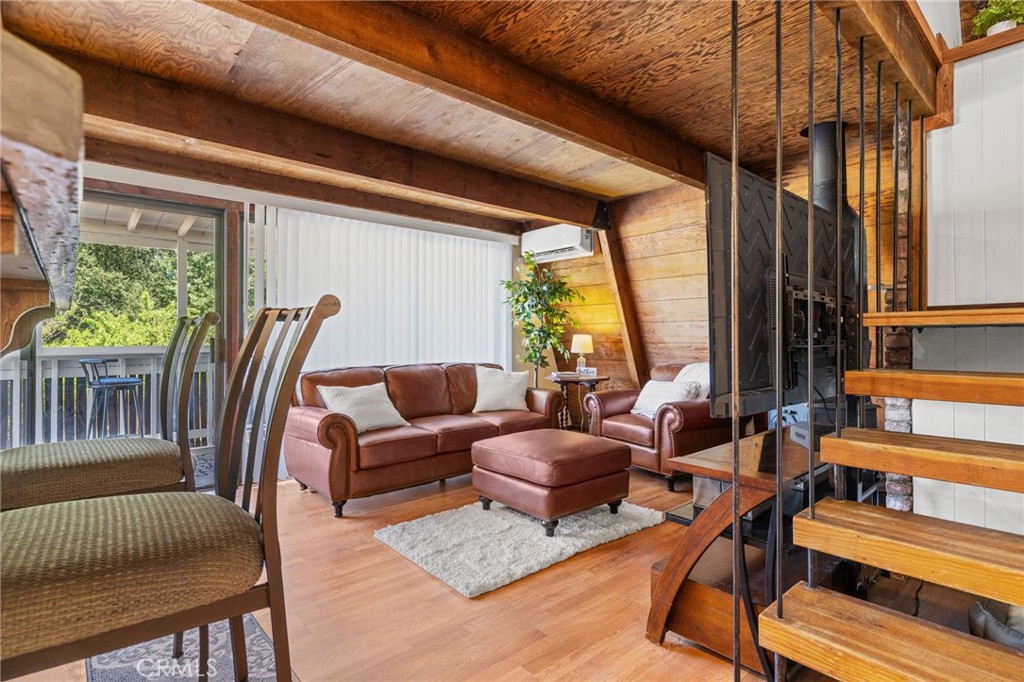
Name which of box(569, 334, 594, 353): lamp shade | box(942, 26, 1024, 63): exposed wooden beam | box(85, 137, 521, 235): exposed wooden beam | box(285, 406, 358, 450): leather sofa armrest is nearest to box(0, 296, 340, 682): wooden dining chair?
box(285, 406, 358, 450): leather sofa armrest

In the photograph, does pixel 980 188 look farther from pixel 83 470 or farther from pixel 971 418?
pixel 83 470

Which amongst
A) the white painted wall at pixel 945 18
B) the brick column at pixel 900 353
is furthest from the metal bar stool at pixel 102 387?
the white painted wall at pixel 945 18

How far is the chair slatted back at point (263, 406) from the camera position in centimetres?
116

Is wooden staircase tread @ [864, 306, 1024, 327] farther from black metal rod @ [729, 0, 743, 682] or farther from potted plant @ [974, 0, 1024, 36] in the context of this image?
potted plant @ [974, 0, 1024, 36]

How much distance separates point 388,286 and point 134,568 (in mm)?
3865

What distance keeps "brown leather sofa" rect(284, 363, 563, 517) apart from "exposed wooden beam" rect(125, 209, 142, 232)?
145cm

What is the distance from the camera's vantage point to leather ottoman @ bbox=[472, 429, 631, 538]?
2816 mm

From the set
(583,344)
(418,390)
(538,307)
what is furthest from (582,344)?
(418,390)

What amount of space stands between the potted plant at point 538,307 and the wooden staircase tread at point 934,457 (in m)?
3.72

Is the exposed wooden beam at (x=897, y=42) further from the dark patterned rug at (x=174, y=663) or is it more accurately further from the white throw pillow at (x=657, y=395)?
the dark patterned rug at (x=174, y=663)

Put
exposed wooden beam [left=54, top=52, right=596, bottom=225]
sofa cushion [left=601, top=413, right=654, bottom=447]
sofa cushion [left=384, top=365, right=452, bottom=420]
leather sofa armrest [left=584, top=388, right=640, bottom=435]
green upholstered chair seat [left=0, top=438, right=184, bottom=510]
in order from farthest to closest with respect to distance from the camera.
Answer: leather sofa armrest [left=584, top=388, right=640, bottom=435] → sofa cushion [left=384, top=365, right=452, bottom=420] → sofa cushion [left=601, top=413, right=654, bottom=447] → exposed wooden beam [left=54, top=52, right=596, bottom=225] → green upholstered chair seat [left=0, top=438, right=184, bottom=510]

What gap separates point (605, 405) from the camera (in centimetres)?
429

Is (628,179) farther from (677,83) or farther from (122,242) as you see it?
(122,242)

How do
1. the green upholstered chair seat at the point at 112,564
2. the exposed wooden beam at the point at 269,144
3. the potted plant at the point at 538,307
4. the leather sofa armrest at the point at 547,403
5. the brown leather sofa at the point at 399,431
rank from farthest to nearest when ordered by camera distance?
the potted plant at the point at 538,307
the leather sofa armrest at the point at 547,403
the brown leather sofa at the point at 399,431
the exposed wooden beam at the point at 269,144
the green upholstered chair seat at the point at 112,564
